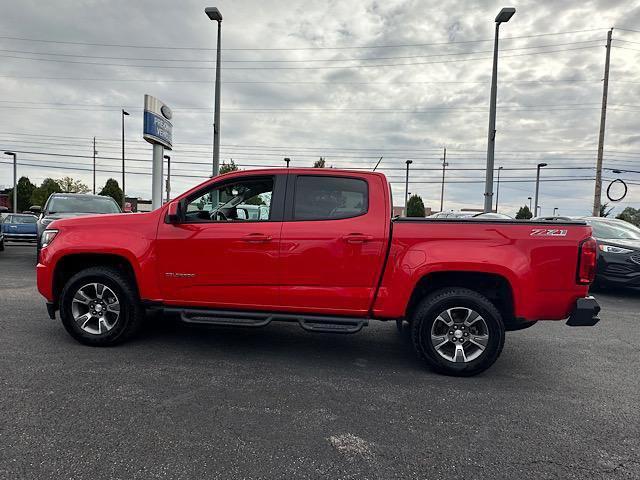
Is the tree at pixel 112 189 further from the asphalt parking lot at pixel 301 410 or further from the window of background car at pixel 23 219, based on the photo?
the asphalt parking lot at pixel 301 410

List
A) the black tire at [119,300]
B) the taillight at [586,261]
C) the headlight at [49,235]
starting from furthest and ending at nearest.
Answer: the headlight at [49,235]
the black tire at [119,300]
the taillight at [586,261]

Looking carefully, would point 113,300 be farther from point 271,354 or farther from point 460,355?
point 460,355

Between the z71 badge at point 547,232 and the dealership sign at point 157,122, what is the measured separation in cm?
1240

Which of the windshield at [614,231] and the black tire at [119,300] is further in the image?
the windshield at [614,231]

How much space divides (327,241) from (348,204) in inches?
17.9

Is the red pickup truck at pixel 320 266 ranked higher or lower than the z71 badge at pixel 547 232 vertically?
lower

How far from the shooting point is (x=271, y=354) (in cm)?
439

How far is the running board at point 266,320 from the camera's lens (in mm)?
3938

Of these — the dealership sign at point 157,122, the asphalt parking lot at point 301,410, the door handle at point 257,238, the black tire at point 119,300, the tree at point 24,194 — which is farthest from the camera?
the tree at point 24,194

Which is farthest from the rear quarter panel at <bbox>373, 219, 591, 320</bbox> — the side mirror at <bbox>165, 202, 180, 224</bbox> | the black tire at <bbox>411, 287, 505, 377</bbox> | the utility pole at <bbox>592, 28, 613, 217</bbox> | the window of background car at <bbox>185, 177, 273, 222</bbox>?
the utility pole at <bbox>592, 28, 613, 217</bbox>

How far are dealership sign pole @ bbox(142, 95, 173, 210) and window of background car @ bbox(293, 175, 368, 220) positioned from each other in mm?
10717

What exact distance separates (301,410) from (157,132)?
12614mm

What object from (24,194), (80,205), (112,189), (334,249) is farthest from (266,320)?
(24,194)

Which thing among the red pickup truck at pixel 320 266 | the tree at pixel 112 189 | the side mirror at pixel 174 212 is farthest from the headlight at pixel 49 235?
the tree at pixel 112 189
